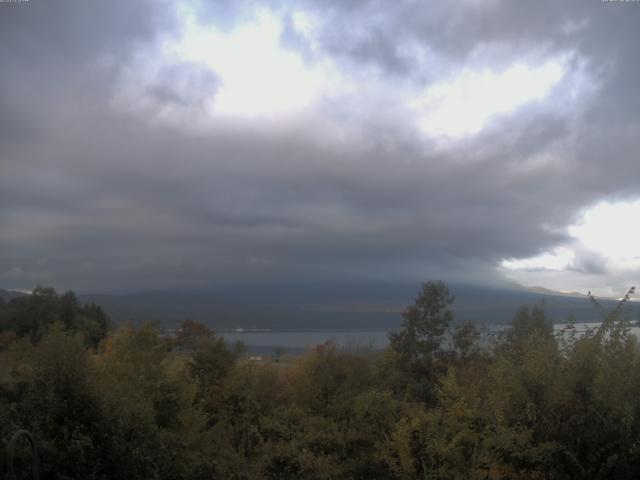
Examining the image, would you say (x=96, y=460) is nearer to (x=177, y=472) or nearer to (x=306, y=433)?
(x=177, y=472)

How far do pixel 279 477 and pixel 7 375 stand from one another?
399 inches

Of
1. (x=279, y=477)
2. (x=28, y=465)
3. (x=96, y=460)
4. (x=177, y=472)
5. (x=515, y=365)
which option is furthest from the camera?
(x=279, y=477)

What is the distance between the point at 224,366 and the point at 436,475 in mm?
16087

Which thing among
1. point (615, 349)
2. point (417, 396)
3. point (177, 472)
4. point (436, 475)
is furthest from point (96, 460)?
point (417, 396)

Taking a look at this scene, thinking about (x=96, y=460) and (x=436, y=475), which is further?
(x=436, y=475)

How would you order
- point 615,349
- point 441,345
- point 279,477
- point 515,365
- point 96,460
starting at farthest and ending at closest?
1. point 441,345
2. point 279,477
3. point 515,365
4. point 615,349
5. point 96,460

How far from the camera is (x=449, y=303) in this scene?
125 feet

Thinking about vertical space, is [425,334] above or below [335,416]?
above

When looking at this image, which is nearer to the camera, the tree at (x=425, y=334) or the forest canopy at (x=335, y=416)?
the forest canopy at (x=335, y=416)

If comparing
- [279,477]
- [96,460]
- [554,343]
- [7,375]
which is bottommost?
[279,477]

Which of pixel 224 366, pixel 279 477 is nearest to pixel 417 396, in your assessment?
pixel 224 366

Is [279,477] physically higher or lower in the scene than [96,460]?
lower

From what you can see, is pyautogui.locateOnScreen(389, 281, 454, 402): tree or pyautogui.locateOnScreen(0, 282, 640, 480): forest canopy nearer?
pyautogui.locateOnScreen(0, 282, 640, 480): forest canopy

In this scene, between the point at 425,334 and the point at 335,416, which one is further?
the point at 425,334
